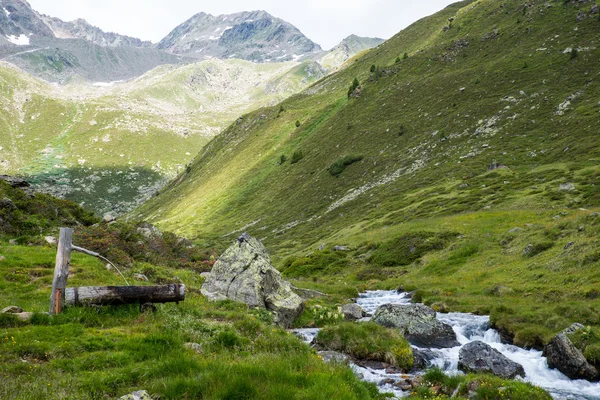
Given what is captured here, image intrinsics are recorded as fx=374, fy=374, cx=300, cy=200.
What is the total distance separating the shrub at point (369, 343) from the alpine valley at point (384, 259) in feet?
0.33

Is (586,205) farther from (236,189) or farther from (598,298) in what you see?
(236,189)

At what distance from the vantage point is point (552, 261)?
2981 centimetres

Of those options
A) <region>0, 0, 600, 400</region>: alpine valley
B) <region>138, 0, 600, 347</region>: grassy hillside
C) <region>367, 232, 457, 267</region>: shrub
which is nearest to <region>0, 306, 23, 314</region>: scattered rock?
<region>0, 0, 600, 400</region>: alpine valley

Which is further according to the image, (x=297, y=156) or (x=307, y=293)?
(x=297, y=156)

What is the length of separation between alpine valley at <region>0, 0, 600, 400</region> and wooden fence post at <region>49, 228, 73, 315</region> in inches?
14.5

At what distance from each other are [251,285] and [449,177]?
6101 cm

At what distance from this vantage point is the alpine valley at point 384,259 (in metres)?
10.3

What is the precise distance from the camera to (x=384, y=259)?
50.9 m

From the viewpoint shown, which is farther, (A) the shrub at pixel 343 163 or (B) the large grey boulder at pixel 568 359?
(A) the shrub at pixel 343 163

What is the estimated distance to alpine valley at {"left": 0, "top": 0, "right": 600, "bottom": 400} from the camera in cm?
1029

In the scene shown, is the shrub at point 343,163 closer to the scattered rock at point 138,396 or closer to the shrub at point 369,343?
the shrub at point 369,343

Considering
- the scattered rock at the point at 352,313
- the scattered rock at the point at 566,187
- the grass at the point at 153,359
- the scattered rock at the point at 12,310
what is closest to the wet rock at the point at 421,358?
the grass at the point at 153,359

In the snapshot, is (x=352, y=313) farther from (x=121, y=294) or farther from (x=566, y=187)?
(x=566, y=187)

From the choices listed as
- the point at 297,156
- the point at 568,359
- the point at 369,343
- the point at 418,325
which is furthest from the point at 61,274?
the point at 297,156
